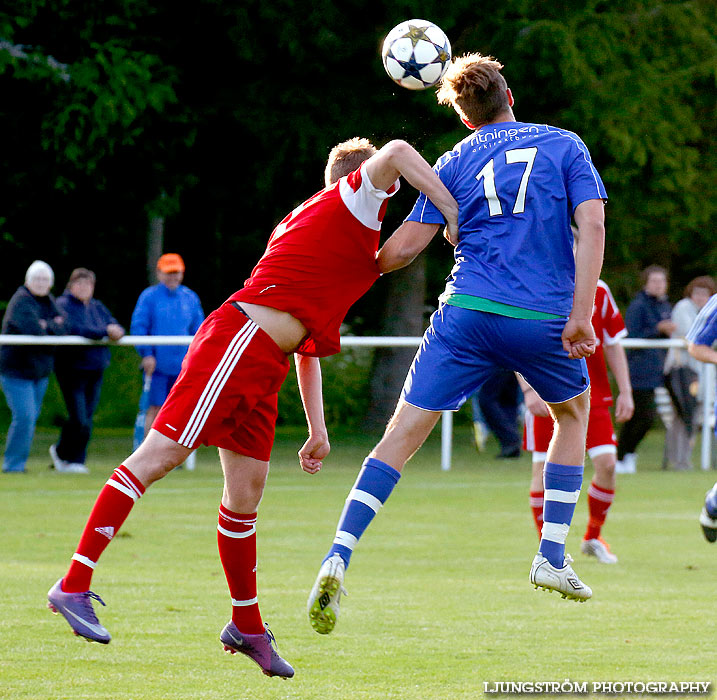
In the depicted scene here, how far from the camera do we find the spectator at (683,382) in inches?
704

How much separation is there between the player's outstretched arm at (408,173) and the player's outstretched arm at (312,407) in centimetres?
90

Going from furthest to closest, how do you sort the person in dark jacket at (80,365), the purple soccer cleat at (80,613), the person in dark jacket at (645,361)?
the person in dark jacket at (645,361) → the person in dark jacket at (80,365) → the purple soccer cleat at (80,613)

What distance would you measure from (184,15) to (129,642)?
17210mm

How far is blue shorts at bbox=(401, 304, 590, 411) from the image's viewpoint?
5.86 m

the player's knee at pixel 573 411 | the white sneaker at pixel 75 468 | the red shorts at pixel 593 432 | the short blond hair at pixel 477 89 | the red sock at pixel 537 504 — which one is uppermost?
the short blond hair at pixel 477 89

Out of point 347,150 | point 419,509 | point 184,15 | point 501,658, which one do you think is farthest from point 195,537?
point 184,15

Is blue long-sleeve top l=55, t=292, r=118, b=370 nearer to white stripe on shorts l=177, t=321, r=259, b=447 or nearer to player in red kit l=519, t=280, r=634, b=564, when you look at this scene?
player in red kit l=519, t=280, r=634, b=564

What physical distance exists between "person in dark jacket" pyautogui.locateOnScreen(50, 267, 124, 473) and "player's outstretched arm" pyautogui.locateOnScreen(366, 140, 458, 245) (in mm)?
9829

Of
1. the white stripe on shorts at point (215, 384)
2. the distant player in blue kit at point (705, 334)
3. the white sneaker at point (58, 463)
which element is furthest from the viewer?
the white sneaker at point (58, 463)

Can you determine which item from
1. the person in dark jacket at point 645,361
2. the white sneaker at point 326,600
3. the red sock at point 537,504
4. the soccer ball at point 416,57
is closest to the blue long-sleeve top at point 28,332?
the person in dark jacket at point 645,361

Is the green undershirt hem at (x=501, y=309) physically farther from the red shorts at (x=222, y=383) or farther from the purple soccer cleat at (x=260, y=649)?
the purple soccer cleat at (x=260, y=649)

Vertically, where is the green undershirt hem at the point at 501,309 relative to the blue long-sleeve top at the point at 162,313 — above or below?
above

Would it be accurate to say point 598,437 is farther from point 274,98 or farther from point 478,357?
point 274,98

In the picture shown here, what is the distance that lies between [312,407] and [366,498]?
0.59 m
